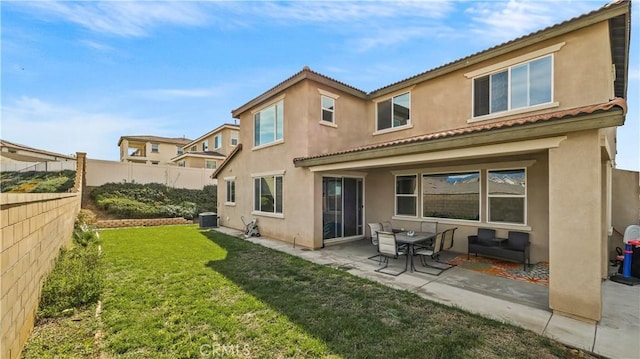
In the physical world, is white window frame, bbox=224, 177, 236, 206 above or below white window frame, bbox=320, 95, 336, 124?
below

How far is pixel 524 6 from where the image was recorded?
319 inches

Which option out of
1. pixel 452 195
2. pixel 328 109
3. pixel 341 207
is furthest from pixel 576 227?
pixel 328 109

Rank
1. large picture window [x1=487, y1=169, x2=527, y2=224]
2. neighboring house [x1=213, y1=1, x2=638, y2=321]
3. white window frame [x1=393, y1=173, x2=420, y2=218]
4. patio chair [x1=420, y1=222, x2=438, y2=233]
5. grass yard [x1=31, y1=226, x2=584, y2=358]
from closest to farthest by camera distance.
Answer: grass yard [x1=31, y1=226, x2=584, y2=358] → neighboring house [x1=213, y1=1, x2=638, y2=321] → large picture window [x1=487, y1=169, x2=527, y2=224] → patio chair [x1=420, y1=222, x2=438, y2=233] → white window frame [x1=393, y1=173, x2=420, y2=218]

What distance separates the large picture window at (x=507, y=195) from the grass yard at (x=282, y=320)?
17.7ft

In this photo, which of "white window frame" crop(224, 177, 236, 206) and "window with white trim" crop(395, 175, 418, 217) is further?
"white window frame" crop(224, 177, 236, 206)

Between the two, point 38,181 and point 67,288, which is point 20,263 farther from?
point 38,181

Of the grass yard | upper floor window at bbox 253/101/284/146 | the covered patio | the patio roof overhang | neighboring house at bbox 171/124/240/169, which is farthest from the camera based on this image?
neighboring house at bbox 171/124/240/169

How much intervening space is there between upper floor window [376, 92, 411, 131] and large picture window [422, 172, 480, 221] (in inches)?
107

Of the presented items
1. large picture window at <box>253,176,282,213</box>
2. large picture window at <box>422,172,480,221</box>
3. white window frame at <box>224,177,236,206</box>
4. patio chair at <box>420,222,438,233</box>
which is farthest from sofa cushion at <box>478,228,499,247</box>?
white window frame at <box>224,177,236,206</box>

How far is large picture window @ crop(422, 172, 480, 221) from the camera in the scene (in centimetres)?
978

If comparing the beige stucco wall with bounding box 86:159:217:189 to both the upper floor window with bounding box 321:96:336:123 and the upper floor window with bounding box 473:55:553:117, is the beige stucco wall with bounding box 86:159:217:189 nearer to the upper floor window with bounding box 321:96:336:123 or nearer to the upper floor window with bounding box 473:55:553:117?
the upper floor window with bounding box 321:96:336:123

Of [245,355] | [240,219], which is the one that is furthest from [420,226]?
[240,219]

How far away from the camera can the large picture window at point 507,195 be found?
8.80 m

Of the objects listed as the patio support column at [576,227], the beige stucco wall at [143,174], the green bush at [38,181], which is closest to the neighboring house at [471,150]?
the patio support column at [576,227]
